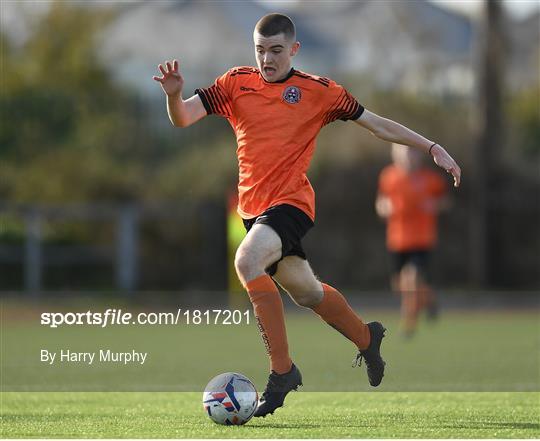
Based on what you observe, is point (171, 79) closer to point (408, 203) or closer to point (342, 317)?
point (342, 317)

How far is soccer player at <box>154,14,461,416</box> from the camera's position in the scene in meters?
7.13

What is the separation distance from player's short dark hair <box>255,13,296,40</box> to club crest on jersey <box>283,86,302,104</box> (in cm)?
31

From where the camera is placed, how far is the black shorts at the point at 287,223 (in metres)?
7.21

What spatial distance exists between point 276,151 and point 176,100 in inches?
25.1

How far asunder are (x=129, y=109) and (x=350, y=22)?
17.0 meters

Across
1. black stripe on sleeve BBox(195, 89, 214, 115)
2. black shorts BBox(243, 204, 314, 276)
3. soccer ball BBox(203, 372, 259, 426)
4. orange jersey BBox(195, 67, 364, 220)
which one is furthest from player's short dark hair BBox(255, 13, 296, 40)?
soccer ball BBox(203, 372, 259, 426)

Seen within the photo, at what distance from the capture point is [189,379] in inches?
396

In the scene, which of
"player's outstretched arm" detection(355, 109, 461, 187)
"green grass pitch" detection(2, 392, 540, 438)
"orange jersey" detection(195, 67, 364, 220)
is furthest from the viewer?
"player's outstretched arm" detection(355, 109, 461, 187)

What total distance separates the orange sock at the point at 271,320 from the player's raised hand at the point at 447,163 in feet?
3.83

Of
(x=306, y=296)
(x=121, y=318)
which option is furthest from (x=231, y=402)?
(x=121, y=318)

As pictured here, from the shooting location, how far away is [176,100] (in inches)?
286

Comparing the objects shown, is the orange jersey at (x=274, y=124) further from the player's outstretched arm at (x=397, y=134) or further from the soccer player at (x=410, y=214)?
the soccer player at (x=410, y=214)

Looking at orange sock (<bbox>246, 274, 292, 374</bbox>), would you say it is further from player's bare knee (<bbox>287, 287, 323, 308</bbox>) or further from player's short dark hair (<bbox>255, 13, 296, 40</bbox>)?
player's short dark hair (<bbox>255, 13, 296, 40</bbox>)

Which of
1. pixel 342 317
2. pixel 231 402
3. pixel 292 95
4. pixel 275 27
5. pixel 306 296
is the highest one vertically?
pixel 275 27
